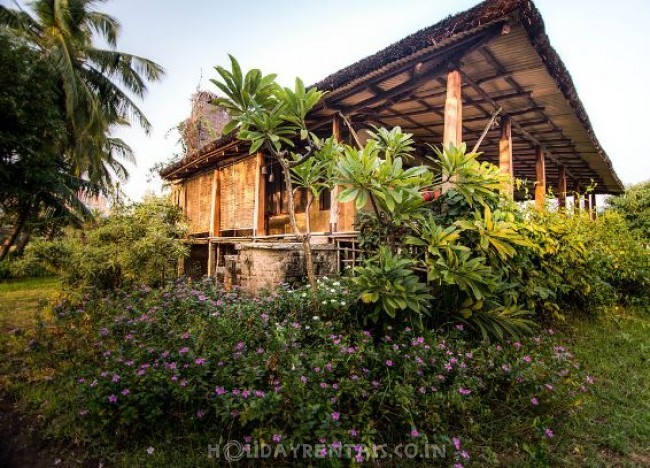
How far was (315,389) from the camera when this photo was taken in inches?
78.1

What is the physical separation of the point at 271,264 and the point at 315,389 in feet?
9.19

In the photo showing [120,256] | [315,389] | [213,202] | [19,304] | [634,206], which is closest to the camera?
[315,389]

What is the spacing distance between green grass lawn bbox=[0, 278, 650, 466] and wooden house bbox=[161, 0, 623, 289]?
8.86 feet

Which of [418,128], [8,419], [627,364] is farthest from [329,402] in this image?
[418,128]

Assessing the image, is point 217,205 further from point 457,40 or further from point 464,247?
point 464,247

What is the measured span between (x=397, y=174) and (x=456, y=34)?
1956 millimetres

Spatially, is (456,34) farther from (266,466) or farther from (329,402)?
(266,466)

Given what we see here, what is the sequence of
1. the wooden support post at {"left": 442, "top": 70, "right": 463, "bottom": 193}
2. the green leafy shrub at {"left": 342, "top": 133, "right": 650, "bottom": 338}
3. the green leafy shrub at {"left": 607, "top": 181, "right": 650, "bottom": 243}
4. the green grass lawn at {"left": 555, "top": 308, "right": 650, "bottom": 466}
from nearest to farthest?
the green grass lawn at {"left": 555, "top": 308, "right": 650, "bottom": 466}
the green leafy shrub at {"left": 342, "top": 133, "right": 650, "bottom": 338}
the wooden support post at {"left": 442, "top": 70, "right": 463, "bottom": 193}
the green leafy shrub at {"left": 607, "top": 181, "right": 650, "bottom": 243}

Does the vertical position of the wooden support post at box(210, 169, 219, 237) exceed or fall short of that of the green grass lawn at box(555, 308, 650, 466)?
it exceeds it

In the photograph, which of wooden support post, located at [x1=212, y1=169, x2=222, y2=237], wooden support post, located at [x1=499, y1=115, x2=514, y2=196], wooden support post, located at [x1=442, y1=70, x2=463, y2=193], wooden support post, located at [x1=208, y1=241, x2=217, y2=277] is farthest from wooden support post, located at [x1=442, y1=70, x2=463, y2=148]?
wooden support post, located at [x1=208, y1=241, x2=217, y2=277]

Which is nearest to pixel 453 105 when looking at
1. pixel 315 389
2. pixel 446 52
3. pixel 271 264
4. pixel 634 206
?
pixel 446 52

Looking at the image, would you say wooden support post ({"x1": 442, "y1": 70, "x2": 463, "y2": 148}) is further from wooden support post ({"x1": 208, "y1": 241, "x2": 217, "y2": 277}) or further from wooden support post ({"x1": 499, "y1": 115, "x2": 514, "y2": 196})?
wooden support post ({"x1": 208, "y1": 241, "x2": 217, "y2": 277})

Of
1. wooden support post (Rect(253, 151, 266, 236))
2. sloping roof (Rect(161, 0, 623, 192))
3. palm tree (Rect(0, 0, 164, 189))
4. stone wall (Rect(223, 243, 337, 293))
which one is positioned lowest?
stone wall (Rect(223, 243, 337, 293))

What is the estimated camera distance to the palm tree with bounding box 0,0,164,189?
11.0 m
